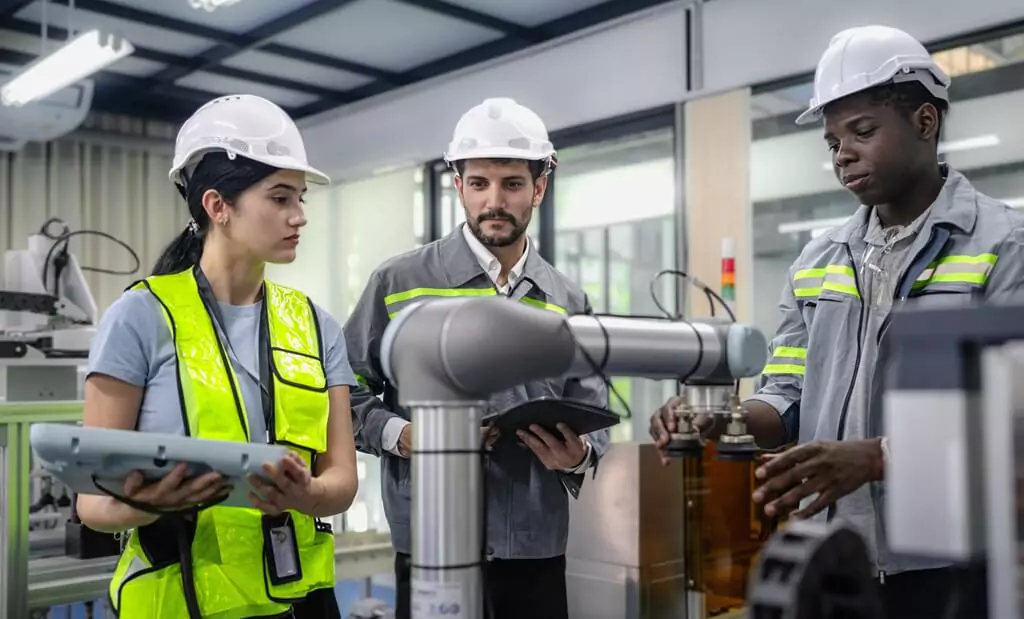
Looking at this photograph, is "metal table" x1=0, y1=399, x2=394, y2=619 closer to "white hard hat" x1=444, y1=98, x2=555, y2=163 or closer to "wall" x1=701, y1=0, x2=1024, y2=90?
"white hard hat" x1=444, y1=98, x2=555, y2=163

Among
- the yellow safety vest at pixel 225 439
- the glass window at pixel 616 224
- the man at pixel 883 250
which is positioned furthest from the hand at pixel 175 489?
the glass window at pixel 616 224

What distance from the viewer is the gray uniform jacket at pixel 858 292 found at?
1245 mm

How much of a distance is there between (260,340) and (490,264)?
56 cm

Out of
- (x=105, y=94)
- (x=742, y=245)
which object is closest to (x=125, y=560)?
(x=742, y=245)

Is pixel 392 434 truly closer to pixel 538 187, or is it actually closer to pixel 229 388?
pixel 229 388

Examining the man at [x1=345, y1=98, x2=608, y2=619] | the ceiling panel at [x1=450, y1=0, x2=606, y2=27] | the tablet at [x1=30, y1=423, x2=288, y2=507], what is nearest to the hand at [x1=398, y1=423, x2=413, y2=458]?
the man at [x1=345, y1=98, x2=608, y2=619]

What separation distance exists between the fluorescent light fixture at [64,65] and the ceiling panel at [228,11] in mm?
311

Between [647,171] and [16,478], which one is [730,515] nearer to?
[16,478]

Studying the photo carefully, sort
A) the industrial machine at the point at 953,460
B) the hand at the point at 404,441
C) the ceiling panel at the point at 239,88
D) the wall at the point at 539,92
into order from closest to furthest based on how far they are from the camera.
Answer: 1. the industrial machine at the point at 953,460
2. the hand at the point at 404,441
3. the wall at the point at 539,92
4. the ceiling panel at the point at 239,88

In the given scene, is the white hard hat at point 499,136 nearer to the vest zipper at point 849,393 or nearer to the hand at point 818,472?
the vest zipper at point 849,393

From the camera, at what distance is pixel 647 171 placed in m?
4.79

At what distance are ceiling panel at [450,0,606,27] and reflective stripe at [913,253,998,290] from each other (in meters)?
2.90

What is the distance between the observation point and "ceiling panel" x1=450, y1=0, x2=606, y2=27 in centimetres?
387

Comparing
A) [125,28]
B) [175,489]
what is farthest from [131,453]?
[125,28]
